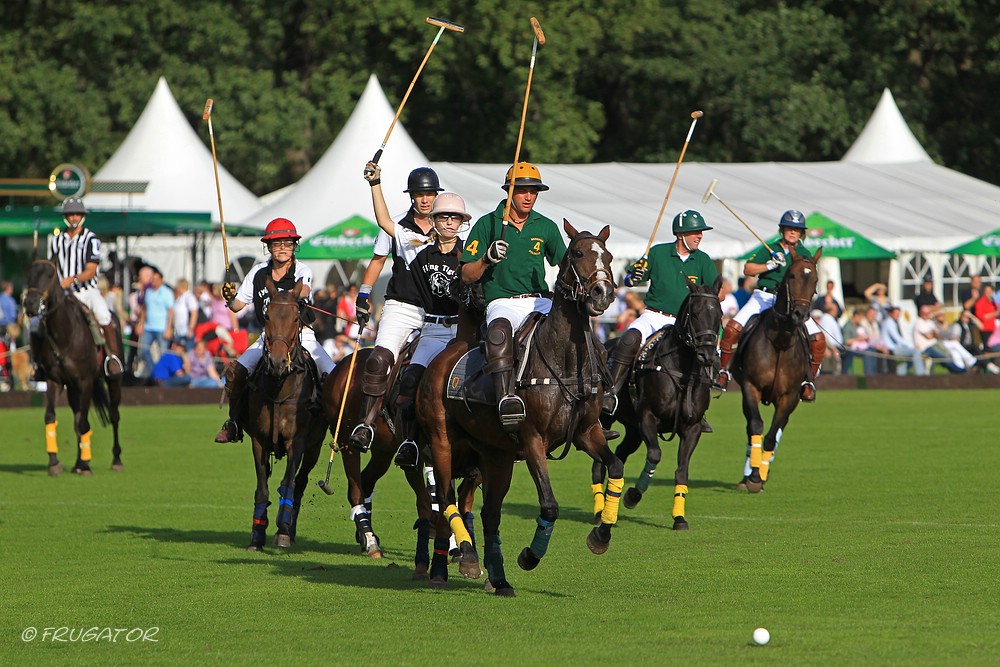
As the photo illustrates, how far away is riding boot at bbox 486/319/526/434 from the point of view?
950 centimetres

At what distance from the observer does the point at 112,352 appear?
61.4 feet

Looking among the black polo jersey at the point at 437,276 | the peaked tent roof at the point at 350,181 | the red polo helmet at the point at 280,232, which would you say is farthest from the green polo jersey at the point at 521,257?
the peaked tent roof at the point at 350,181

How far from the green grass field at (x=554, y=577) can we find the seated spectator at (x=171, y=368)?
442 inches

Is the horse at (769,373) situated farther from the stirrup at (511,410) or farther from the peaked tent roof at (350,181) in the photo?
the peaked tent roof at (350,181)

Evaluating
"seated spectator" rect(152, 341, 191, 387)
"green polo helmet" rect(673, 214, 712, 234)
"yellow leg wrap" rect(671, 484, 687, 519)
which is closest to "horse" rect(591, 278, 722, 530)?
"yellow leg wrap" rect(671, 484, 687, 519)

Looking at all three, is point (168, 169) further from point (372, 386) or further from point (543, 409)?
point (543, 409)

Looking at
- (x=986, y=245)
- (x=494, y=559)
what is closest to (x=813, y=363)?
(x=494, y=559)

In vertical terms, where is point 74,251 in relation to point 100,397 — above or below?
above

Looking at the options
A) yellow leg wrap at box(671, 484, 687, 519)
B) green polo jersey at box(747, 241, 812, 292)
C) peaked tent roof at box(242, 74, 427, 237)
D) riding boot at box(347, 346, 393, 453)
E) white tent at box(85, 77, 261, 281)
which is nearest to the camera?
riding boot at box(347, 346, 393, 453)

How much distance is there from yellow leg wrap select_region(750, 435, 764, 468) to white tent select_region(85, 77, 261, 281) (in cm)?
2296

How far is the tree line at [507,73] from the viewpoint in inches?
1923

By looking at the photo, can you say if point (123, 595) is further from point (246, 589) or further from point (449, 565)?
point (449, 565)

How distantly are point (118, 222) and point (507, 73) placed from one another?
69.7 feet

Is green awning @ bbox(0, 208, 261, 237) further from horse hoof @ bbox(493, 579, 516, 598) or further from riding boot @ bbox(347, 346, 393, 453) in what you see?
horse hoof @ bbox(493, 579, 516, 598)
